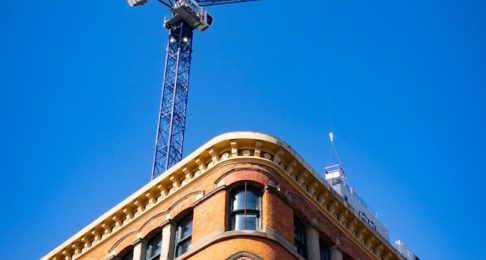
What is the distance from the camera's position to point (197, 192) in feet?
128

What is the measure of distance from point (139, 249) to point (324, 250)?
320 inches

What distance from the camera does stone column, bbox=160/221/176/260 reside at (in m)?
38.1

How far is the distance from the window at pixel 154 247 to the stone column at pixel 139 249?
0.18 metres

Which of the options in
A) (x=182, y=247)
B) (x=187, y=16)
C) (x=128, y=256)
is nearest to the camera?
(x=182, y=247)

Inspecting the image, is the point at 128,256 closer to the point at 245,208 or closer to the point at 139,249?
the point at 139,249

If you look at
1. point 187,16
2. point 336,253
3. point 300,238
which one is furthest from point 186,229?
point 187,16

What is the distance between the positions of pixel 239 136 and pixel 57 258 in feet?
40.7

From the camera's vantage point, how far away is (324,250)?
4003 cm

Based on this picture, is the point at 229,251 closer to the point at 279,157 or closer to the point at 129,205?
the point at 279,157

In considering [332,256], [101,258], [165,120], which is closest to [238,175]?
[332,256]

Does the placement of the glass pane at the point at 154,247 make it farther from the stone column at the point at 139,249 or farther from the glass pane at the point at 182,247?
the glass pane at the point at 182,247

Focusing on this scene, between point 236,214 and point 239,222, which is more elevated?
point 236,214

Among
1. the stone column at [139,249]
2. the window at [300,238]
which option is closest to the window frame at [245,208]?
the window at [300,238]

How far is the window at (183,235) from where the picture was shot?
125 ft
